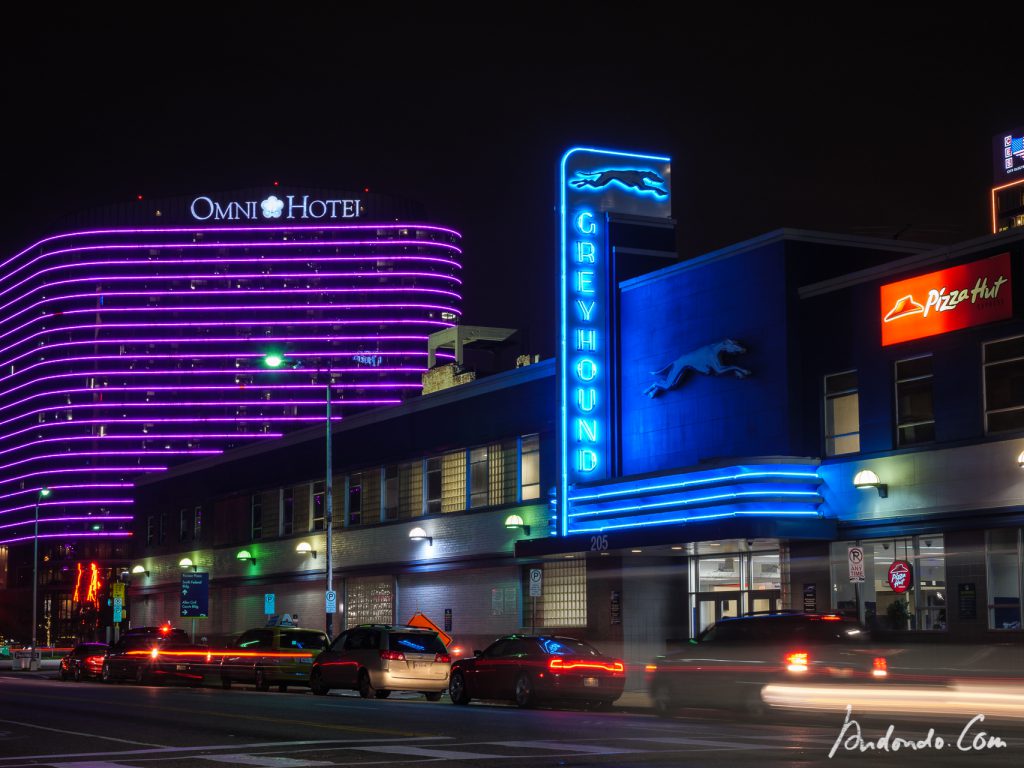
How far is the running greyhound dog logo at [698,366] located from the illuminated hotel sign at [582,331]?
5.58 feet

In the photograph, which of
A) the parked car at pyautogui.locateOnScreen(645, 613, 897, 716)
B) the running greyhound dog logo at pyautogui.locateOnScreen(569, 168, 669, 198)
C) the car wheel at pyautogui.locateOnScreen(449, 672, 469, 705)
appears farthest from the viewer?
the running greyhound dog logo at pyautogui.locateOnScreen(569, 168, 669, 198)

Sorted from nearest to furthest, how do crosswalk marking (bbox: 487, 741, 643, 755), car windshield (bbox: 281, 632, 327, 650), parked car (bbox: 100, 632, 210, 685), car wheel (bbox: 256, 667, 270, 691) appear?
1. crosswalk marking (bbox: 487, 741, 643, 755)
2. car windshield (bbox: 281, 632, 327, 650)
3. car wheel (bbox: 256, 667, 270, 691)
4. parked car (bbox: 100, 632, 210, 685)

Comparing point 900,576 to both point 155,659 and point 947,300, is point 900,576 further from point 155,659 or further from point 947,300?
point 155,659

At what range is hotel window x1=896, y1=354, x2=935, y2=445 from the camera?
105 feet

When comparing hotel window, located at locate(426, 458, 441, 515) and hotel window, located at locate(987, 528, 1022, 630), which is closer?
hotel window, located at locate(987, 528, 1022, 630)

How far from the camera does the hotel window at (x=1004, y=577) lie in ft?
97.1

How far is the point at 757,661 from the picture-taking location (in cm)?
2508

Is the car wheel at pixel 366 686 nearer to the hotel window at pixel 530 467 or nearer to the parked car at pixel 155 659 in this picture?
the parked car at pixel 155 659

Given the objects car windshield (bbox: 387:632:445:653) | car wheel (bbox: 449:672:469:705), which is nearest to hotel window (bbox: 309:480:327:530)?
car windshield (bbox: 387:632:445:653)

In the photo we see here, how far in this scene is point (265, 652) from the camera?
4003 cm

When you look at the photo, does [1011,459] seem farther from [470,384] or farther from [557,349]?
[470,384]

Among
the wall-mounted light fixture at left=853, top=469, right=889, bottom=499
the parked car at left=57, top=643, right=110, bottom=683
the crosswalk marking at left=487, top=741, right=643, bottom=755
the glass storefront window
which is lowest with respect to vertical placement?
the parked car at left=57, top=643, right=110, bottom=683

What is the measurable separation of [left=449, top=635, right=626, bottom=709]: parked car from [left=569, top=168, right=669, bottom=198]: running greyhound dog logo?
49.7ft

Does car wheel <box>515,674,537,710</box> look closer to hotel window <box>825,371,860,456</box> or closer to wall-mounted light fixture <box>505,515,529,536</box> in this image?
hotel window <box>825,371,860,456</box>
